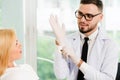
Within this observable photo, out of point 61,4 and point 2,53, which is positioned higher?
point 61,4

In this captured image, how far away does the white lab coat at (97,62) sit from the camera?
2.19 meters

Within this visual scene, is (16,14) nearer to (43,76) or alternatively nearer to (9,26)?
(9,26)

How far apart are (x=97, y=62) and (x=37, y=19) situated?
87 centimetres

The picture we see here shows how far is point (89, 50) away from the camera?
7.70 ft

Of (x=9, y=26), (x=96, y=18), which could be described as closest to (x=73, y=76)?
(x=96, y=18)

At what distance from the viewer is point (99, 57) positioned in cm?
228

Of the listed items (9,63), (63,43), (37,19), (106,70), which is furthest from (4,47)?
(37,19)

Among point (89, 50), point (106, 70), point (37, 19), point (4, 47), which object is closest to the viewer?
point (4, 47)

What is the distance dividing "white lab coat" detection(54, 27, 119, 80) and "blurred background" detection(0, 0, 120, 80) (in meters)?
0.50

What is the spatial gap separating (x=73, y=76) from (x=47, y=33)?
2.31 ft

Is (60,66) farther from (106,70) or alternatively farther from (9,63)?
(9,63)

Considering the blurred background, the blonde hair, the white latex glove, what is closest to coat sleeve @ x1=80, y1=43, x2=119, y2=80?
the white latex glove

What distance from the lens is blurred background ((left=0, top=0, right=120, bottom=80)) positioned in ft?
9.14

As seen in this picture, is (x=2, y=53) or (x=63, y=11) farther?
(x=63, y=11)
